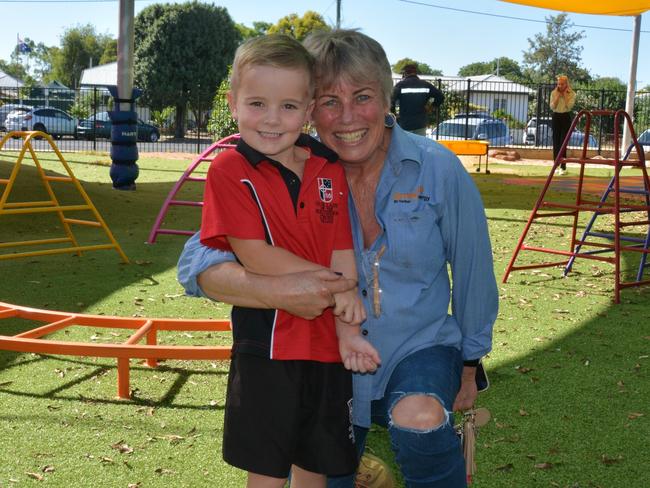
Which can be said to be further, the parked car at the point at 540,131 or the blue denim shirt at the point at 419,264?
the parked car at the point at 540,131

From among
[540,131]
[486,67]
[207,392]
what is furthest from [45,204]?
[486,67]

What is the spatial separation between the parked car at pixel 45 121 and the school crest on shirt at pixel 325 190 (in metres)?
33.7

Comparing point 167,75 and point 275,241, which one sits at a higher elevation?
point 167,75

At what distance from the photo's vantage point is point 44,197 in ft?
37.4

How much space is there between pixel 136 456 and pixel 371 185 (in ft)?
5.54

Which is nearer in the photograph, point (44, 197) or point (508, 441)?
point (508, 441)

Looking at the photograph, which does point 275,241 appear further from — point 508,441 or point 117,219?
point 117,219

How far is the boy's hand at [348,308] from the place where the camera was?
8.11 feet

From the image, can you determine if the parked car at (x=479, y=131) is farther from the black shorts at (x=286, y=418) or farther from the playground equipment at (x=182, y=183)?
the black shorts at (x=286, y=418)

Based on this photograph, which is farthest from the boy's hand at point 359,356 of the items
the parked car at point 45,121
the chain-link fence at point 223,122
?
the parked car at point 45,121

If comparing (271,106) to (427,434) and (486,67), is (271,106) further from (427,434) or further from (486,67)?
(486,67)

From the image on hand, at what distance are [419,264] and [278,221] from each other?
540 mm

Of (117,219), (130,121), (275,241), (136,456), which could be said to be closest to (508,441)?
(136,456)

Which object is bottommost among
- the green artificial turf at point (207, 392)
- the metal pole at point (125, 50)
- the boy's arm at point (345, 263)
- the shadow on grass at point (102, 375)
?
the shadow on grass at point (102, 375)
